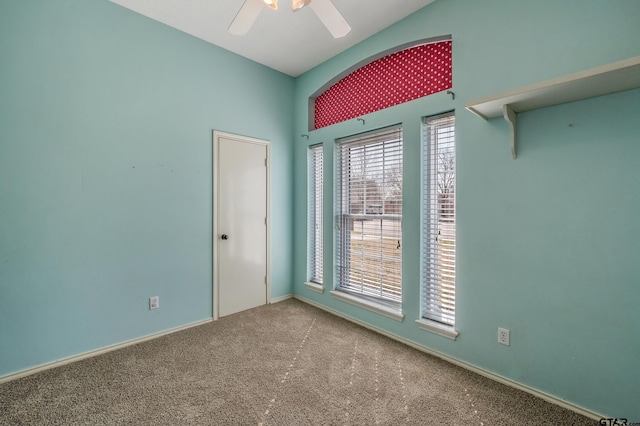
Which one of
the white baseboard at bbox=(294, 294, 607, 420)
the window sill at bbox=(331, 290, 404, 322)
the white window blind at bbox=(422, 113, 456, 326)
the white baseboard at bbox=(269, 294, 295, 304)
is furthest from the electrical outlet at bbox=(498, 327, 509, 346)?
the white baseboard at bbox=(269, 294, 295, 304)

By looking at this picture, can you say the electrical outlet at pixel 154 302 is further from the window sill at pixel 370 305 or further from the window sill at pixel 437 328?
the window sill at pixel 437 328

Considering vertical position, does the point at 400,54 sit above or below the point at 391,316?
above

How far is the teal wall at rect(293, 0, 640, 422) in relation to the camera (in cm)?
160

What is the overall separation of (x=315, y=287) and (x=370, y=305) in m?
0.86

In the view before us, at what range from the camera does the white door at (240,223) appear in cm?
315

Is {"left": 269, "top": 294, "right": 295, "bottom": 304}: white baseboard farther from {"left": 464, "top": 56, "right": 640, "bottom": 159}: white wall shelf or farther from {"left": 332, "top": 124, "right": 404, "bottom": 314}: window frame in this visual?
{"left": 464, "top": 56, "right": 640, "bottom": 159}: white wall shelf

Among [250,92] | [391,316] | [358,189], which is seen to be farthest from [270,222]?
[391,316]

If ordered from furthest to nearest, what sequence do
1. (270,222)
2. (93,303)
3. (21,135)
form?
(270,222), (93,303), (21,135)

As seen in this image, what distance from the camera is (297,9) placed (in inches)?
67.2

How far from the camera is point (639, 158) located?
155 cm

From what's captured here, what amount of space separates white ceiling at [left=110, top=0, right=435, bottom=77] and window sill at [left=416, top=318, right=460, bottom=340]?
9.00 feet

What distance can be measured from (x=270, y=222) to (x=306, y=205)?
519mm

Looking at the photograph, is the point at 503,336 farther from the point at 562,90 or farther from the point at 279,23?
the point at 279,23

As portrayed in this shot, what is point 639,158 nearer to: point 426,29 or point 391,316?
point 426,29
